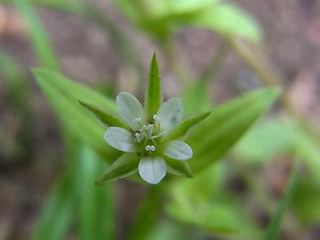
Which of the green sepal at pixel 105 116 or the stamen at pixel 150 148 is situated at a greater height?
the green sepal at pixel 105 116

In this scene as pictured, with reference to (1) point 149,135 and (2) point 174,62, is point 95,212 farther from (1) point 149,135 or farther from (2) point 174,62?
(2) point 174,62

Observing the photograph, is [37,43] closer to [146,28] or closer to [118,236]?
[146,28]

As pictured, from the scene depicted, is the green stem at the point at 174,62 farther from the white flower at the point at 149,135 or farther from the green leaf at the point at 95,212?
the white flower at the point at 149,135

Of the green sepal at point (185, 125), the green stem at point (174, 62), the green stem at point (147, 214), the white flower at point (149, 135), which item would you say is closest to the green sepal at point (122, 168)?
the white flower at point (149, 135)

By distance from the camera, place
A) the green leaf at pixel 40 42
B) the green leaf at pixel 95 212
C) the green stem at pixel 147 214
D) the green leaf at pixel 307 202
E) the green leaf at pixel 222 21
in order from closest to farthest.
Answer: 1. the green leaf at pixel 95 212
2. the green stem at pixel 147 214
3. the green leaf at pixel 40 42
4. the green leaf at pixel 222 21
5. the green leaf at pixel 307 202

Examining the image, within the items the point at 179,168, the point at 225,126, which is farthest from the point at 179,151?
the point at 225,126

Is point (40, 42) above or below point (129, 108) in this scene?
above

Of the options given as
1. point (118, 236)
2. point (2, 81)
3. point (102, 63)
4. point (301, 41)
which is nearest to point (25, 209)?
point (118, 236)
